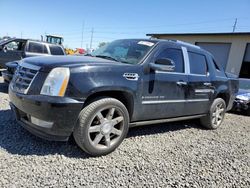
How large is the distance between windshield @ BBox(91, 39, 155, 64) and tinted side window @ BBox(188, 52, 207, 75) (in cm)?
109

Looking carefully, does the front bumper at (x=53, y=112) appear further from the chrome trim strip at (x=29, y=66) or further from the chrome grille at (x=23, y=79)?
the chrome trim strip at (x=29, y=66)

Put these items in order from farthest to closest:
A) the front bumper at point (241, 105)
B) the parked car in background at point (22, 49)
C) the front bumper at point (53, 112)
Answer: the parked car in background at point (22, 49) → the front bumper at point (241, 105) → the front bumper at point (53, 112)

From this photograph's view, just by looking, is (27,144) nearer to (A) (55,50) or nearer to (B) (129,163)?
(B) (129,163)

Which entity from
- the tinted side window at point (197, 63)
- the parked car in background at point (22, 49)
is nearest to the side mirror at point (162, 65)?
the tinted side window at point (197, 63)

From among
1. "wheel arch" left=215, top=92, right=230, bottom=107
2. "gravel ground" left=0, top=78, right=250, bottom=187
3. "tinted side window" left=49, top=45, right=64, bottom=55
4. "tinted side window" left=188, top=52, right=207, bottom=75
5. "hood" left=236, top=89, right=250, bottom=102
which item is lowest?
"gravel ground" left=0, top=78, right=250, bottom=187

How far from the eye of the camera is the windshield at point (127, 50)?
12.2ft

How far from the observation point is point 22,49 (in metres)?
8.54

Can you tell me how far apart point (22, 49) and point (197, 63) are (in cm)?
662

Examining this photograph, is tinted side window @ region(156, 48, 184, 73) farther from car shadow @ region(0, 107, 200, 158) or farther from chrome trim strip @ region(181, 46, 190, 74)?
car shadow @ region(0, 107, 200, 158)

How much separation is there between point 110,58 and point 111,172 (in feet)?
6.20

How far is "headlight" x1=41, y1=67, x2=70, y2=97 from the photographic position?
109 inches

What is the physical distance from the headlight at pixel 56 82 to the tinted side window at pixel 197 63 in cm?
264

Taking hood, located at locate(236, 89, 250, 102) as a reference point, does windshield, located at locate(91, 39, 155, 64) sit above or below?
above

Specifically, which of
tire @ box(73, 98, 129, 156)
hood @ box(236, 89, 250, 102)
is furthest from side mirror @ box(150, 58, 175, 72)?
hood @ box(236, 89, 250, 102)
